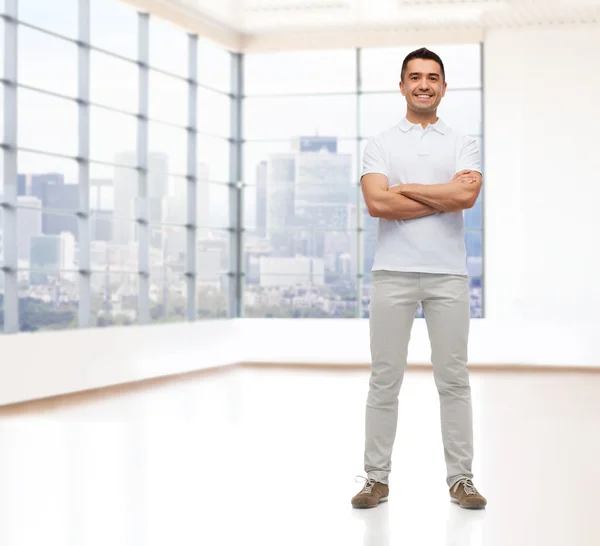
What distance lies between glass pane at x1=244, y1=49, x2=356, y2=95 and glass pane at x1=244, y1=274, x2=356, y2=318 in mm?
2207

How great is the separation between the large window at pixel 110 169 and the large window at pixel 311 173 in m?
0.39

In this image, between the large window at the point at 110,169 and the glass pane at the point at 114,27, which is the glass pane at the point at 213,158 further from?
the glass pane at the point at 114,27

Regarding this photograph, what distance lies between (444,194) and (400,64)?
877cm

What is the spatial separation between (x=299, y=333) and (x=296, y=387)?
3080 millimetres

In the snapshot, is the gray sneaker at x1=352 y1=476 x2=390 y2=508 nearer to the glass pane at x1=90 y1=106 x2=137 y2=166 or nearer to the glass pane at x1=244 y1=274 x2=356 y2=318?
the glass pane at x1=90 y1=106 x2=137 y2=166

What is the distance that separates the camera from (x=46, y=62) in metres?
9.20

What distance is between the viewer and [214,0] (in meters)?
10.6

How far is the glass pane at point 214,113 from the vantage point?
1186 cm

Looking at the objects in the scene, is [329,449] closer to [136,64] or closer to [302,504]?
[302,504]

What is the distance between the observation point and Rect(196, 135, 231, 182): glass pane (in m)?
11.9

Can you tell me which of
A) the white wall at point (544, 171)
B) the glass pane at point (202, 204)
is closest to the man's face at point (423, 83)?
the glass pane at point (202, 204)

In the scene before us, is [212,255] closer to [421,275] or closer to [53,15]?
[53,15]

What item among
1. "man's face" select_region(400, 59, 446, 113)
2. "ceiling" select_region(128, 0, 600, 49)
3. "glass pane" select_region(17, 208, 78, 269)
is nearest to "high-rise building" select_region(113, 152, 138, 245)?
"glass pane" select_region(17, 208, 78, 269)

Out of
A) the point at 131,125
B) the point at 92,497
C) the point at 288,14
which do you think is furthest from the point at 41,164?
the point at 92,497
